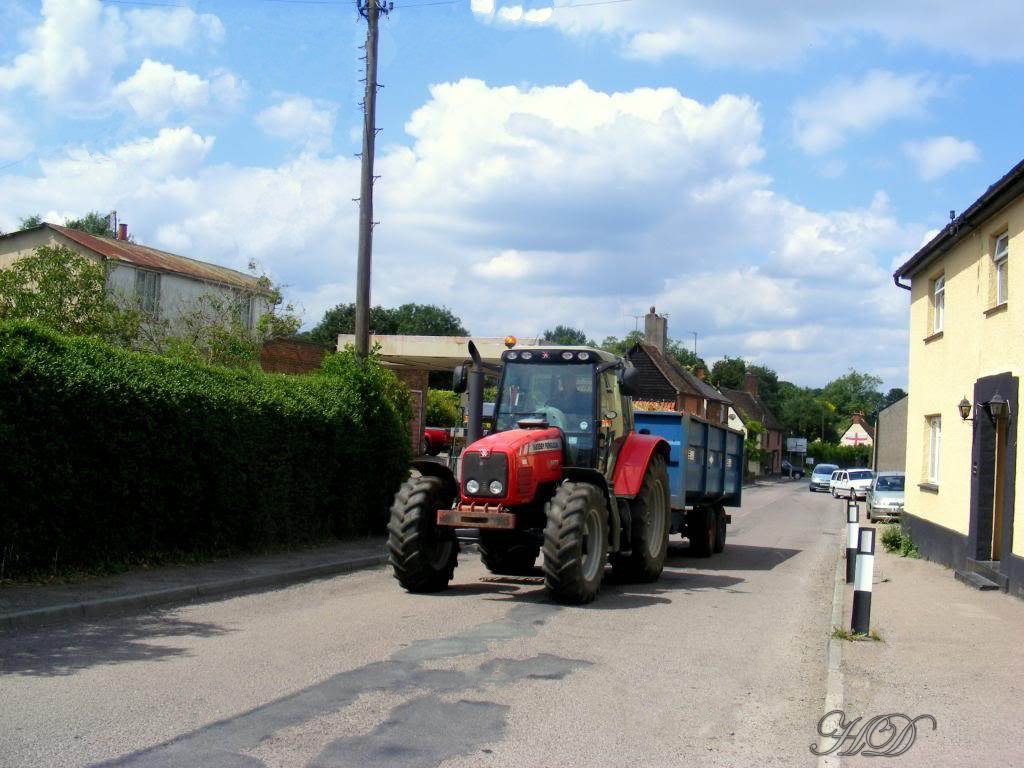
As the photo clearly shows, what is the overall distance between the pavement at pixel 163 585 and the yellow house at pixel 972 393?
8338 millimetres

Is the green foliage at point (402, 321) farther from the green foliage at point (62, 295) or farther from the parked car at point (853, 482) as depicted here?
the green foliage at point (62, 295)

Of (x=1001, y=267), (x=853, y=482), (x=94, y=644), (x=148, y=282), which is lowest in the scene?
(x=94, y=644)

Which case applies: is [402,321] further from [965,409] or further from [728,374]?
[965,409]

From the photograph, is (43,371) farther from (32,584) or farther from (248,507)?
(248,507)

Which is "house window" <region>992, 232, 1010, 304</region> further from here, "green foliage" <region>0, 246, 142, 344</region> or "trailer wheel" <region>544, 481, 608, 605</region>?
"green foliage" <region>0, 246, 142, 344</region>

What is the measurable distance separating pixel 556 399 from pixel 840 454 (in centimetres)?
9578

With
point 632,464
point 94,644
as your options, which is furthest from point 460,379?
point 94,644

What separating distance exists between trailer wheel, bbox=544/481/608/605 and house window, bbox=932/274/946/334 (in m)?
8.86

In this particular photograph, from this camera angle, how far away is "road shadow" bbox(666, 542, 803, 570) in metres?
16.2

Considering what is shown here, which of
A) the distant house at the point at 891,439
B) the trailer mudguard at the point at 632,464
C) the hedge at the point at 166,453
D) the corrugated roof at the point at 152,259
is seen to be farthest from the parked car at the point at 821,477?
the trailer mudguard at the point at 632,464

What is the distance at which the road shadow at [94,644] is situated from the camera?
745 centimetres

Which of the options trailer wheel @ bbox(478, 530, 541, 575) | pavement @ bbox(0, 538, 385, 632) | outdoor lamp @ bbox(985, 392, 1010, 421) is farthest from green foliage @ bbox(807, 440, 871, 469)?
pavement @ bbox(0, 538, 385, 632)

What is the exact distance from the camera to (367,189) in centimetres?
1759

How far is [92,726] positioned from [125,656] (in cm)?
208
